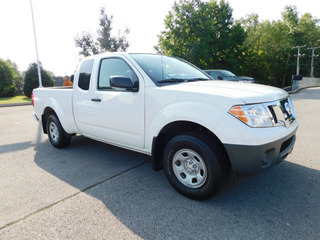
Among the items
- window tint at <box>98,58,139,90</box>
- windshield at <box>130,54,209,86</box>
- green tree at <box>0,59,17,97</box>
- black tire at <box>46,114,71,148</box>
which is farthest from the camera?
green tree at <box>0,59,17,97</box>

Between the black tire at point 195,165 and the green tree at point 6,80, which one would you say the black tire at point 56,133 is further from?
the green tree at point 6,80

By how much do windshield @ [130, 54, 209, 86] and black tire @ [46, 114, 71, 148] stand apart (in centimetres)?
236

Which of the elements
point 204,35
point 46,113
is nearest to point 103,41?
point 204,35

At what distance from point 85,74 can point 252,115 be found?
296cm

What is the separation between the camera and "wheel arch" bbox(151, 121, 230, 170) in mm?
2559

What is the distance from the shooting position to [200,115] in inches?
95.8

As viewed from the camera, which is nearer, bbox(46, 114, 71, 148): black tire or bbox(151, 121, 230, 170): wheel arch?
bbox(151, 121, 230, 170): wheel arch

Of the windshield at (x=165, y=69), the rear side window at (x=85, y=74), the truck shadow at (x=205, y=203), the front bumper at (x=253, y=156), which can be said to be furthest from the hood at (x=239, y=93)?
the rear side window at (x=85, y=74)

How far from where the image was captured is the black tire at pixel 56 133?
4.62m

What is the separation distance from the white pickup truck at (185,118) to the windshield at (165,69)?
0.02 metres

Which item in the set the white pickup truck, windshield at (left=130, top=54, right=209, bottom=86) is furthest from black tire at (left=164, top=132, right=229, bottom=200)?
windshield at (left=130, top=54, right=209, bottom=86)

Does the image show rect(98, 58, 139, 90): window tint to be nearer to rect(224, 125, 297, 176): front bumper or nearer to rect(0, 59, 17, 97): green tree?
rect(224, 125, 297, 176): front bumper

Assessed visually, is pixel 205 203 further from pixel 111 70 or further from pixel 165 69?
pixel 111 70

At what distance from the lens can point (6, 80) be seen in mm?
19688
